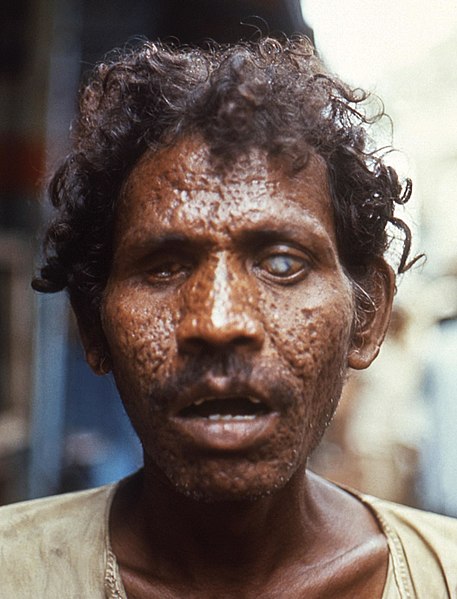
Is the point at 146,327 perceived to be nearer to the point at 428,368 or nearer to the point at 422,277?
the point at 428,368

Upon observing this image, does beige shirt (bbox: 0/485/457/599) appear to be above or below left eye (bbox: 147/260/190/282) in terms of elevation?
below

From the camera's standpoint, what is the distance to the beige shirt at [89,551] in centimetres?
183

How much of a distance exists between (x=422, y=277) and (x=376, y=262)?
220 centimetres

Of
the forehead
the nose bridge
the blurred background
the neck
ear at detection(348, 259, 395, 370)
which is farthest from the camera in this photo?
the blurred background

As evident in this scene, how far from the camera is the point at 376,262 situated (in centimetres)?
201

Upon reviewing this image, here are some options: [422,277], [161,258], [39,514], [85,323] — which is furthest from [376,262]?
[422,277]

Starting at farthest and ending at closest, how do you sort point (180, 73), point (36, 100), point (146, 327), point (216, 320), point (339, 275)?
point (36, 100) → point (180, 73) → point (339, 275) → point (146, 327) → point (216, 320)

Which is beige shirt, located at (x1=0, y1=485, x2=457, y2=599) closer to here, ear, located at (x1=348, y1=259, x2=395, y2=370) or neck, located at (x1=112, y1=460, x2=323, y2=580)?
neck, located at (x1=112, y1=460, x2=323, y2=580)

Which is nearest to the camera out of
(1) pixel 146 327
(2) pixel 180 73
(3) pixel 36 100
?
(1) pixel 146 327

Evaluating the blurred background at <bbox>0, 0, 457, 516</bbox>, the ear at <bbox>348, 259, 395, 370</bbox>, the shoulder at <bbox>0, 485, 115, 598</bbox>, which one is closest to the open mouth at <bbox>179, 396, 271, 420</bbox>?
the ear at <bbox>348, 259, 395, 370</bbox>

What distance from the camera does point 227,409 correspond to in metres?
1.60

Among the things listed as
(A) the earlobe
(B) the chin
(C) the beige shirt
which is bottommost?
(C) the beige shirt

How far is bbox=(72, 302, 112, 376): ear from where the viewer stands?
1.96 m

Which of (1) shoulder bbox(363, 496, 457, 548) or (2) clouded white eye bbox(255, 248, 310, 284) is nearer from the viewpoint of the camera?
(2) clouded white eye bbox(255, 248, 310, 284)
